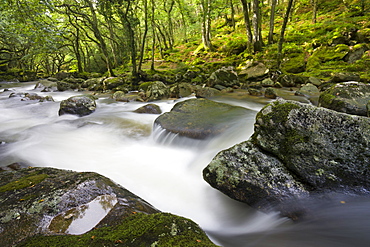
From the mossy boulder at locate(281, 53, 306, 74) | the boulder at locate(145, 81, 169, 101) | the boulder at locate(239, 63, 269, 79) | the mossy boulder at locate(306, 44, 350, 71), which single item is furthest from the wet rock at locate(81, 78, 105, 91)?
the mossy boulder at locate(306, 44, 350, 71)

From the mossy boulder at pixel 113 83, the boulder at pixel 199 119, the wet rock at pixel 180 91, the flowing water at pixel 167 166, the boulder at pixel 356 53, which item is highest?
the boulder at pixel 356 53

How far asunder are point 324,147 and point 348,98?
423cm

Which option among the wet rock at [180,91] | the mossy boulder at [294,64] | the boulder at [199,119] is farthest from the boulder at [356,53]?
the boulder at [199,119]

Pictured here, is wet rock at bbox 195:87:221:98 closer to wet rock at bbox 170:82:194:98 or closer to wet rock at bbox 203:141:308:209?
wet rock at bbox 170:82:194:98

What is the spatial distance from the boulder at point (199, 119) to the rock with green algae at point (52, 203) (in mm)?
2923

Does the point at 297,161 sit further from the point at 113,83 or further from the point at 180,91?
the point at 113,83

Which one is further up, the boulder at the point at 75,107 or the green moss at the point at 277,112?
the green moss at the point at 277,112

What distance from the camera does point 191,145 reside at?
4746 millimetres

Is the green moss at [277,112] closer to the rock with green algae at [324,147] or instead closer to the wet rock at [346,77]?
the rock with green algae at [324,147]

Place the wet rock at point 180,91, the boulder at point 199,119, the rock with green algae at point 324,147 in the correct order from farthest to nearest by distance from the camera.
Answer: the wet rock at point 180,91 < the boulder at point 199,119 < the rock with green algae at point 324,147

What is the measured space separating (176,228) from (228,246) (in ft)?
3.36

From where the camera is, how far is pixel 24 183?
7.64 ft

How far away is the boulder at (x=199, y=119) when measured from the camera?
4931mm

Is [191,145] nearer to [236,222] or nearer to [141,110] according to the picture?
[236,222]
